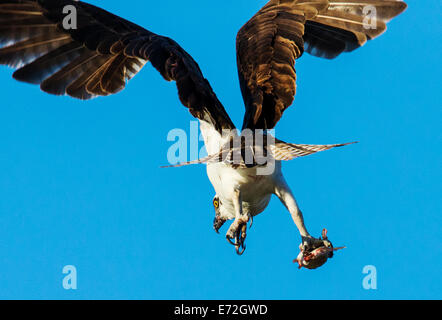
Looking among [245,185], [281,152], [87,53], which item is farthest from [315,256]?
[87,53]

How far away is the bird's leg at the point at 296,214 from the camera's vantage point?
1390 cm

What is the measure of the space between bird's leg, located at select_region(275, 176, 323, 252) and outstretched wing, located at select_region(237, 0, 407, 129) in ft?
3.57

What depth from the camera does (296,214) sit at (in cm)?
1405

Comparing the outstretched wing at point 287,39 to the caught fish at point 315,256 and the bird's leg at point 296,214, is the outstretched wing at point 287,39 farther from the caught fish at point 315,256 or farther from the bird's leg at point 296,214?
the caught fish at point 315,256

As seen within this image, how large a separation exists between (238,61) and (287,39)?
103cm

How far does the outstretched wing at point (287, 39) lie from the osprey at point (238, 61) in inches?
0.8

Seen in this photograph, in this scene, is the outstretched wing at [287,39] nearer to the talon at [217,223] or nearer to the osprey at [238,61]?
the osprey at [238,61]

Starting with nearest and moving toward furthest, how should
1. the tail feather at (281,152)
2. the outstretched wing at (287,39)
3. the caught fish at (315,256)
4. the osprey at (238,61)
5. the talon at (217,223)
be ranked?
1. the tail feather at (281,152)
2. the caught fish at (315,256)
3. the osprey at (238,61)
4. the outstretched wing at (287,39)
5. the talon at (217,223)

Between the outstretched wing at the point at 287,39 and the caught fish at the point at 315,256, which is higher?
the outstretched wing at the point at 287,39

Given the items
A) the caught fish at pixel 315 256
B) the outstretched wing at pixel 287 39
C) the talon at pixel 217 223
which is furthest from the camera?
the talon at pixel 217 223

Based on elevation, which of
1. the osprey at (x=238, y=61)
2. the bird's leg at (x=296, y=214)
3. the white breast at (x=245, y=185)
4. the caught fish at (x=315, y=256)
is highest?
the osprey at (x=238, y=61)

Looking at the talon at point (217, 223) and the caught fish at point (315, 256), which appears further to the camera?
the talon at point (217, 223)

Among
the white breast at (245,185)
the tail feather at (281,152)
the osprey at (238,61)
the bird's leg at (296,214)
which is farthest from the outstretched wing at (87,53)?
the bird's leg at (296,214)

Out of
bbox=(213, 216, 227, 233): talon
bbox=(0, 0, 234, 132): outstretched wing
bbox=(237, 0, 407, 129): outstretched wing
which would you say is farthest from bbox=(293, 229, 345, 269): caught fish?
bbox=(0, 0, 234, 132): outstretched wing
